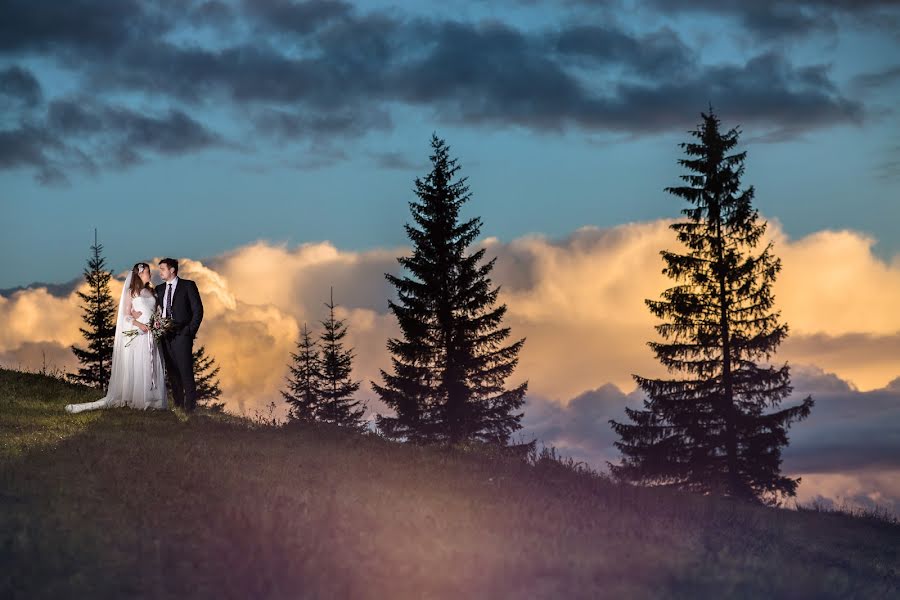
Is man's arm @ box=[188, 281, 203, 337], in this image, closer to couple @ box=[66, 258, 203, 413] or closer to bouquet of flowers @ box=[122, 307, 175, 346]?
couple @ box=[66, 258, 203, 413]

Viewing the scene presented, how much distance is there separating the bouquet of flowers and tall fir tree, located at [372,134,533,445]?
592 inches

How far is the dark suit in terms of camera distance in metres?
20.2

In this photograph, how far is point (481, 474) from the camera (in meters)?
16.2

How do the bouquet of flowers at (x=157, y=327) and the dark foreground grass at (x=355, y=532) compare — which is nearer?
the dark foreground grass at (x=355, y=532)

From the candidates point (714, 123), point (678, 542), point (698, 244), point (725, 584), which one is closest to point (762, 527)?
point (678, 542)

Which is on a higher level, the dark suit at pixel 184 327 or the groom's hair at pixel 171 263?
the groom's hair at pixel 171 263

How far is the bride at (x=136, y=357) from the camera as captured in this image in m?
20.2

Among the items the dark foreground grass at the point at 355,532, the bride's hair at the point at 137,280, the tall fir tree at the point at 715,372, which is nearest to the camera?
the dark foreground grass at the point at 355,532

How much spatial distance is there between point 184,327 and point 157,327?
0.59 meters

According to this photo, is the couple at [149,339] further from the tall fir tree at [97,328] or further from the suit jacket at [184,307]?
the tall fir tree at [97,328]

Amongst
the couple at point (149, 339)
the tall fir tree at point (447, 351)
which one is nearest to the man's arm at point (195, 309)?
the couple at point (149, 339)

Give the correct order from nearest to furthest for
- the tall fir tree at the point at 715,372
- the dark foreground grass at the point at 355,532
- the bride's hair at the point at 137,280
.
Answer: the dark foreground grass at the point at 355,532, the bride's hair at the point at 137,280, the tall fir tree at the point at 715,372

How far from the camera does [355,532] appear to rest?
10570 millimetres

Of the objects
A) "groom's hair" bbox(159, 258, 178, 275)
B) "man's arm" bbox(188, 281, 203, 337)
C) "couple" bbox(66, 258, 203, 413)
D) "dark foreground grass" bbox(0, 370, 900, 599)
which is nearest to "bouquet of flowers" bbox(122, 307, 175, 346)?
"couple" bbox(66, 258, 203, 413)
